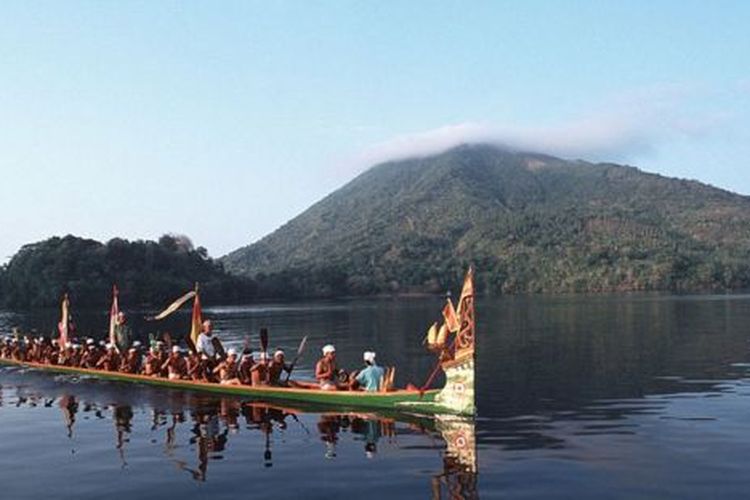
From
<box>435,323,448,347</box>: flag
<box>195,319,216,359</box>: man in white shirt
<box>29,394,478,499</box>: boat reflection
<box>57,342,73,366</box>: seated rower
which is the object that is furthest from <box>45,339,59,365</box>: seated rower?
<box>435,323,448,347</box>: flag

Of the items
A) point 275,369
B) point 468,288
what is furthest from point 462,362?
point 275,369

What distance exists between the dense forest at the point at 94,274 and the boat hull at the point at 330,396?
10596 centimetres

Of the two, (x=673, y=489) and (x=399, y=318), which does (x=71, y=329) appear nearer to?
(x=673, y=489)

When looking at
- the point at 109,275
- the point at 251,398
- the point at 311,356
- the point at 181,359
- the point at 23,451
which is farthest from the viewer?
the point at 109,275

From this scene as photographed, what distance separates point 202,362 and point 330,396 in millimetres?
7543

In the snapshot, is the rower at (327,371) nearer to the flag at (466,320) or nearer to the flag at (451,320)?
the flag at (451,320)

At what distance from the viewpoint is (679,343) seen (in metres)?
50.9

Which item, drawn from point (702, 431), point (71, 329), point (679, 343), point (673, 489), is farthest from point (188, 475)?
point (679, 343)

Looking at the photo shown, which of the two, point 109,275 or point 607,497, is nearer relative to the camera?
point 607,497

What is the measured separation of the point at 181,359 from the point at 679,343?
1249 inches

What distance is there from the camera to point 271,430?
24.3m

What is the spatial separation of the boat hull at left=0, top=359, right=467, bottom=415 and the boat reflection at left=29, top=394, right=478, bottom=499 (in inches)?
13.0

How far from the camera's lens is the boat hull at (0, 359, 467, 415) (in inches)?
958

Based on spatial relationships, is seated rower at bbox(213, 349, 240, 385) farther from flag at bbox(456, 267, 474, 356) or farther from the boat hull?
flag at bbox(456, 267, 474, 356)
